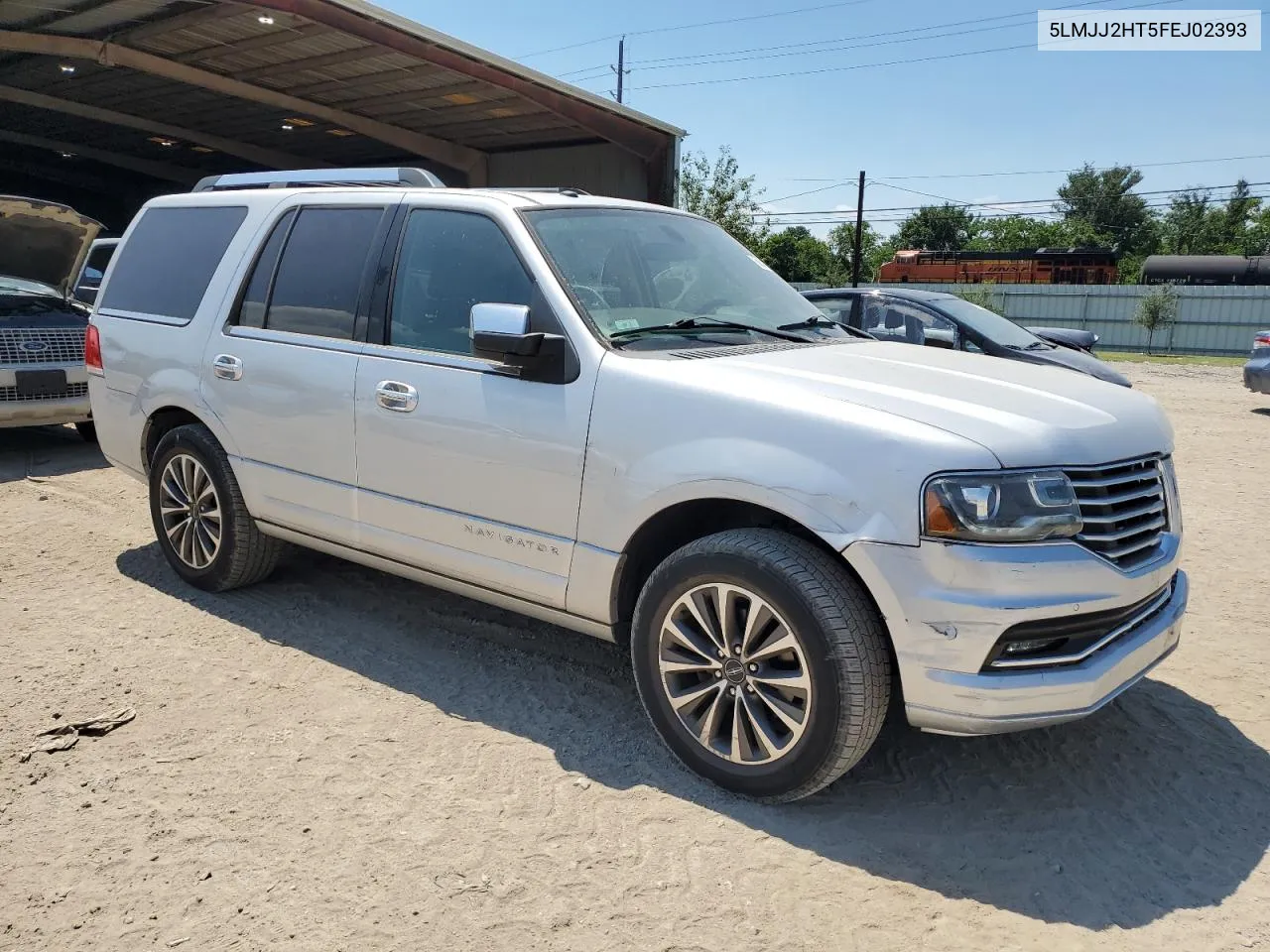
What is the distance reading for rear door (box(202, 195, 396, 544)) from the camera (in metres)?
4.19

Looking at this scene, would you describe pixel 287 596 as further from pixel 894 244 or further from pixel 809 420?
pixel 894 244

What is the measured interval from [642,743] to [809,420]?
1.40m

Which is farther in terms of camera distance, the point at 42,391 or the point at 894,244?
the point at 894,244

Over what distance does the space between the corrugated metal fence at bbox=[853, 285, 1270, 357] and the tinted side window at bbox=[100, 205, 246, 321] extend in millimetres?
31523

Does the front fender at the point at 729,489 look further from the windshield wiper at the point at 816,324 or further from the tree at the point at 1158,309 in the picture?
the tree at the point at 1158,309

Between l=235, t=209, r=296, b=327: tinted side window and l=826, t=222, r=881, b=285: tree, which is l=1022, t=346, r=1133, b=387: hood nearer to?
l=235, t=209, r=296, b=327: tinted side window

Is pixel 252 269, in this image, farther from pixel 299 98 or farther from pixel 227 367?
pixel 299 98

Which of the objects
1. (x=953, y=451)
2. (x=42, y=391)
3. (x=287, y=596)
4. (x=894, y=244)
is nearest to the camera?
(x=953, y=451)

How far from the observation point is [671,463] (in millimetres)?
3211

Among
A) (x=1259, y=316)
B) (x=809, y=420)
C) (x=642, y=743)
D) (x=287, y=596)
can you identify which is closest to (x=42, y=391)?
(x=287, y=596)

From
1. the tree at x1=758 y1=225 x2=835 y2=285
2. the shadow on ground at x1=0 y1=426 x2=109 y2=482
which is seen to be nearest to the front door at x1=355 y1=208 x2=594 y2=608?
the shadow on ground at x1=0 y1=426 x2=109 y2=482

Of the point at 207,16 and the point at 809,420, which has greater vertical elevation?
the point at 207,16

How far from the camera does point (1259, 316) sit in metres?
33.3

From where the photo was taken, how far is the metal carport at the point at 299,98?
14281 millimetres
